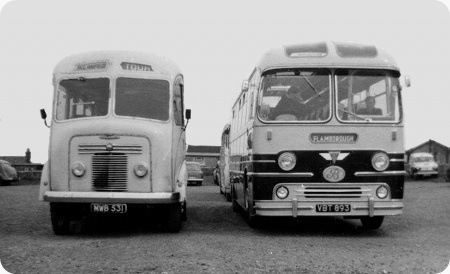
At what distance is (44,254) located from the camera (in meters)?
8.30

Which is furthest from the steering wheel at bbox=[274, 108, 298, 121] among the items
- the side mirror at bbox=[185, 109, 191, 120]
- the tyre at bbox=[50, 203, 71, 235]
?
the tyre at bbox=[50, 203, 71, 235]

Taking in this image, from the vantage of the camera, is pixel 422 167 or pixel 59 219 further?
pixel 422 167

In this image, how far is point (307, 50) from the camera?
11062 mm

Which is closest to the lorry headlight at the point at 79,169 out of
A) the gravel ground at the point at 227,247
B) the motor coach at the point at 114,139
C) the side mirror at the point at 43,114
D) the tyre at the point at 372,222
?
the motor coach at the point at 114,139

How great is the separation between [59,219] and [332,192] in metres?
4.62

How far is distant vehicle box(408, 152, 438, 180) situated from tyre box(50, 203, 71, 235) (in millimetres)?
41352

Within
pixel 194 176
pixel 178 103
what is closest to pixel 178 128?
pixel 178 103

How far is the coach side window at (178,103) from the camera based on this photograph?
11.2 m

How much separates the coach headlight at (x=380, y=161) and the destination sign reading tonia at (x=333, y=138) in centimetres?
47

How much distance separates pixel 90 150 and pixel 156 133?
3.65ft

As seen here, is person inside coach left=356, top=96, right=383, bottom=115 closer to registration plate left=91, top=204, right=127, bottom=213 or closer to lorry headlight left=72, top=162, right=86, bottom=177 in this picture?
registration plate left=91, top=204, right=127, bottom=213

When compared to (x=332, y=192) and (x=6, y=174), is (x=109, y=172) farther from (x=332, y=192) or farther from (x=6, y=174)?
(x=6, y=174)

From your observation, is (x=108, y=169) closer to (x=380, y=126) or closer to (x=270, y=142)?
(x=270, y=142)

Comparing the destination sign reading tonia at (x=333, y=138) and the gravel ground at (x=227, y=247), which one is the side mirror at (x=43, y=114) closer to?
the gravel ground at (x=227, y=247)
